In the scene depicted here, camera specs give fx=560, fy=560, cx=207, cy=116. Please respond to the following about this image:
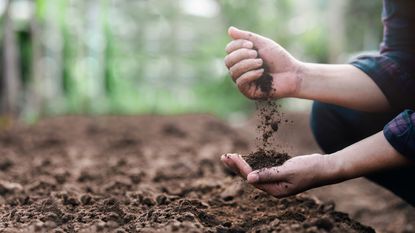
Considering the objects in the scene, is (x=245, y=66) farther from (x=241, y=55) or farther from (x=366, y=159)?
(x=366, y=159)

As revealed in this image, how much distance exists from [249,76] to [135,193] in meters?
0.60

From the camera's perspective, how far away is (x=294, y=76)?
1.83m

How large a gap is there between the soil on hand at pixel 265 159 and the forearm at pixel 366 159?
159 millimetres

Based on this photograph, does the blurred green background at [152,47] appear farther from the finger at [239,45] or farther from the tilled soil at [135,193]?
the finger at [239,45]

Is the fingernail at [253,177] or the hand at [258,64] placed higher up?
the hand at [258,64]

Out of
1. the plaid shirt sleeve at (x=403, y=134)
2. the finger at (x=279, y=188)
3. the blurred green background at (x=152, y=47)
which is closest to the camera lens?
the plaid shirt sleeve at (x=403, y=134)

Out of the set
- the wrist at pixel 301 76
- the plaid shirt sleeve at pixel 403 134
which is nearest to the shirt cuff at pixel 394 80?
the wrist at pixel 301 76

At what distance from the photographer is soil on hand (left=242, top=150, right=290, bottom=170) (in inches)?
65.2

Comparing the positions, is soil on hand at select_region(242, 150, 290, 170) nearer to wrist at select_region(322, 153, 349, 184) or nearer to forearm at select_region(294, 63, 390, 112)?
wrist at select_region(322, 153, 349, 184)

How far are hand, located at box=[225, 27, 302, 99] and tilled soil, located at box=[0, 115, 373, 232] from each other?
384mm

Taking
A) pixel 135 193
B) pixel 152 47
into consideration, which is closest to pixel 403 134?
pixel 135 193

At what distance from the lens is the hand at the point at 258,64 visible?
1.74 meters

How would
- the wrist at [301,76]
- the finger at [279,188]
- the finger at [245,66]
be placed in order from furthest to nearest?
the wrist at [301,76] < the finger at [245,66] < the finger at [279,188]

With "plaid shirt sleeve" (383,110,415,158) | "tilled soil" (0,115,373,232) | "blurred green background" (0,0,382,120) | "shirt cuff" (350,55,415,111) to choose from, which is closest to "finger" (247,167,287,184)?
"tilled soil" (0,115,373,232)
